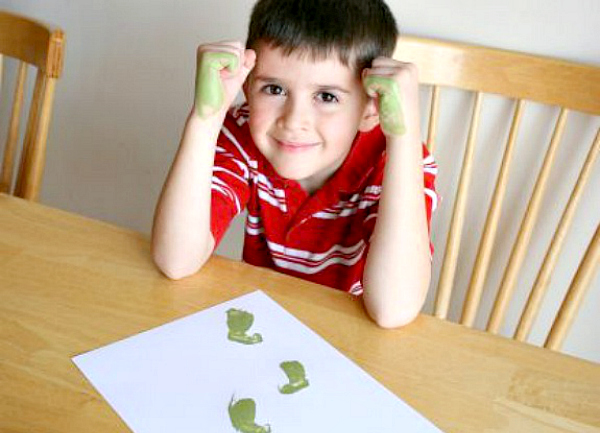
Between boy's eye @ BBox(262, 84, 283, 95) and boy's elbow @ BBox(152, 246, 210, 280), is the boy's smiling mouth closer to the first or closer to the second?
boy's eye @ BBox(262, 84, 283, 95)

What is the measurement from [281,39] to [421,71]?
326mm

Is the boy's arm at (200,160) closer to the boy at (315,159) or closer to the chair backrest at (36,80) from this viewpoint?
the boy at (315,159)

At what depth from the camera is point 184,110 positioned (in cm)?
133

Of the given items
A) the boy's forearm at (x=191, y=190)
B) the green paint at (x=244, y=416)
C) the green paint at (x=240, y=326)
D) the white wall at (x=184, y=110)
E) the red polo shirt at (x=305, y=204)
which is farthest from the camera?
the white wall at (x=184, y=110)

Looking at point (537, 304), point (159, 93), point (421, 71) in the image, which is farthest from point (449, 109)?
point (159, 93)

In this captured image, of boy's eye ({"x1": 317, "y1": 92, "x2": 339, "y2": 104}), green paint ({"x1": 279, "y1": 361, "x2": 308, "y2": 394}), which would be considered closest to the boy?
boy's eye ({"x1": 317, "y1": 92, "x2": 339, "y2": 104})

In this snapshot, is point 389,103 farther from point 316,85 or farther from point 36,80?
point 36,80

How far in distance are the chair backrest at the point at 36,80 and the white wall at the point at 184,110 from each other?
34 centimetres

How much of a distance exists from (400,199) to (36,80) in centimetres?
61

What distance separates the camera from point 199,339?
0.62 m

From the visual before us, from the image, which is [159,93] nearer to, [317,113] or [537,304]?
[317,113]

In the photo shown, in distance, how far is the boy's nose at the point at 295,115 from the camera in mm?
771

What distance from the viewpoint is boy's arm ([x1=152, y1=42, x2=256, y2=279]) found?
0.72m

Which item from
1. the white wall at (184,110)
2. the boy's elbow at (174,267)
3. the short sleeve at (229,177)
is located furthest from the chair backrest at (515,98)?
the boy's elbow at (174,267)
